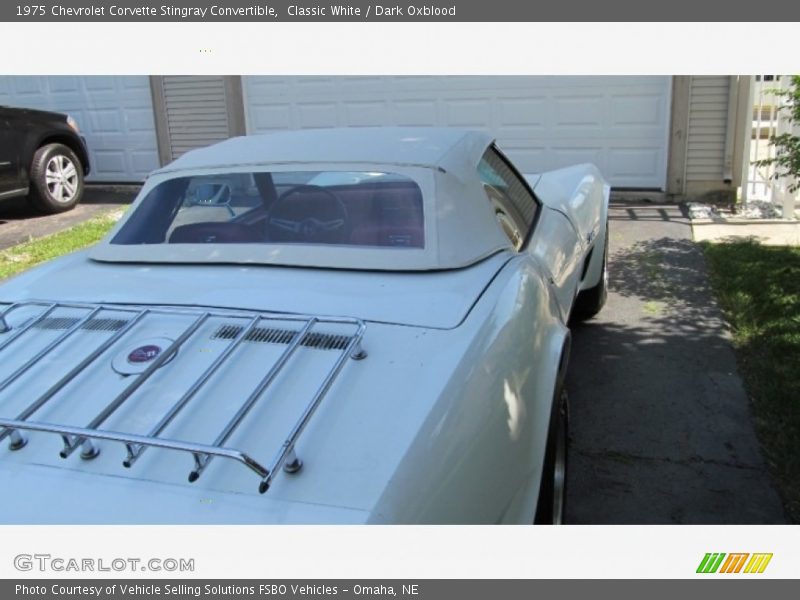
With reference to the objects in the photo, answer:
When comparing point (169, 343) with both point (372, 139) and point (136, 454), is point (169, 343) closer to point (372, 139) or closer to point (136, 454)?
point (136, 454)

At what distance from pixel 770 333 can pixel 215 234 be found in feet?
11.4

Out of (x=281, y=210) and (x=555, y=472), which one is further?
(x=281, y=210)

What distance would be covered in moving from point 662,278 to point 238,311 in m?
4.56

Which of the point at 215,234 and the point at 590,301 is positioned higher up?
the point at 215,234

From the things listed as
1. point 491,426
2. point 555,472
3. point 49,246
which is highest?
point 491,426

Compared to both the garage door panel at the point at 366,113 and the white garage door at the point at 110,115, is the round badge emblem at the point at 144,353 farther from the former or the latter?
the white garage door at the point at 110,115

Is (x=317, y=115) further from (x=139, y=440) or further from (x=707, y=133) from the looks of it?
(x=139, y=440)

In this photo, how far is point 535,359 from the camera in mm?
2469

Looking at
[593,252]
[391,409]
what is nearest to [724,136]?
[593,252]

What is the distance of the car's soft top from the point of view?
2793 mm

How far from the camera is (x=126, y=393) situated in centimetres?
198

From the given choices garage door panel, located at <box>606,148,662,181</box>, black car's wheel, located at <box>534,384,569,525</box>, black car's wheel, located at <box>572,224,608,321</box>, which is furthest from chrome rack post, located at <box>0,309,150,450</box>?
garage door panel, located at <box>606,148,662,181</box>

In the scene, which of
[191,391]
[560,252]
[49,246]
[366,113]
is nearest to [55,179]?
[49,246]

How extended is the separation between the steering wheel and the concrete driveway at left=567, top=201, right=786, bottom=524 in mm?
1494
